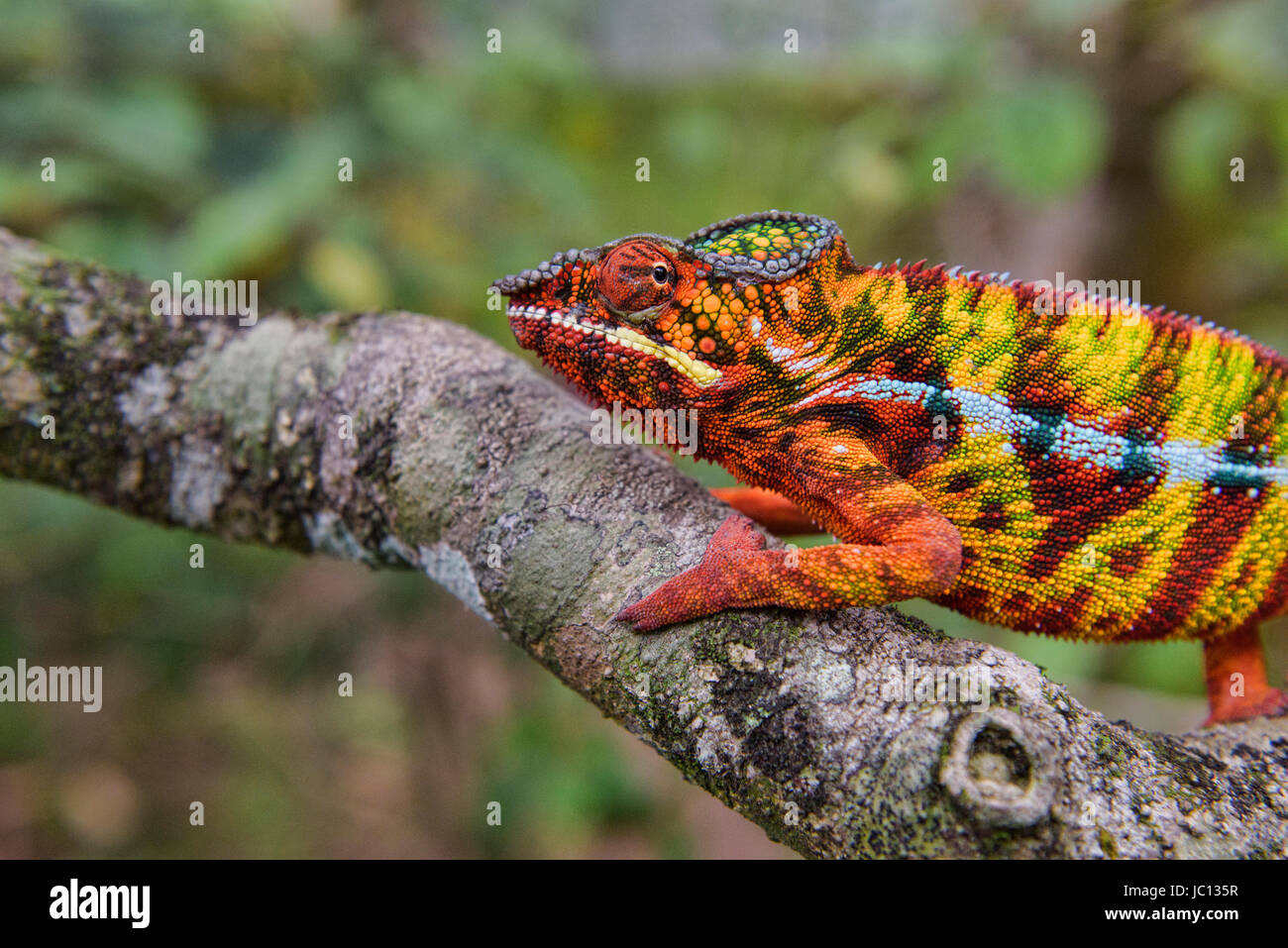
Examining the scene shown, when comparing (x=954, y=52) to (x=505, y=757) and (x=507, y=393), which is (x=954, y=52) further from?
(x=505, y=757)

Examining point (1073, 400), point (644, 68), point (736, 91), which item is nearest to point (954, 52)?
point (736, 91)

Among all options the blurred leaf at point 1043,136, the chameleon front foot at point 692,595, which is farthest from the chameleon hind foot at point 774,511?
the blurred leaf at point 1043,136

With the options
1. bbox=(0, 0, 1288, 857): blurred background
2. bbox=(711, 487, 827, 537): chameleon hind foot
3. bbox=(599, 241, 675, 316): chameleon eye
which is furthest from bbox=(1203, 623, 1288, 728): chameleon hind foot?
bbox=(0, 0, 1288, 857): blurred background

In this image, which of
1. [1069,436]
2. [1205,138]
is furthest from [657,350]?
[1205,138]

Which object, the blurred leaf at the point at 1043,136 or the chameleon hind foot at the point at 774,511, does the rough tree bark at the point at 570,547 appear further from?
the blurred leaf at the point at 1043,136

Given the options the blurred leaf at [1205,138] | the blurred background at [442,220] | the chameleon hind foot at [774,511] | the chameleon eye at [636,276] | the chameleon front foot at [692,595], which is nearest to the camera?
the chameleon front foot at [692,595]
